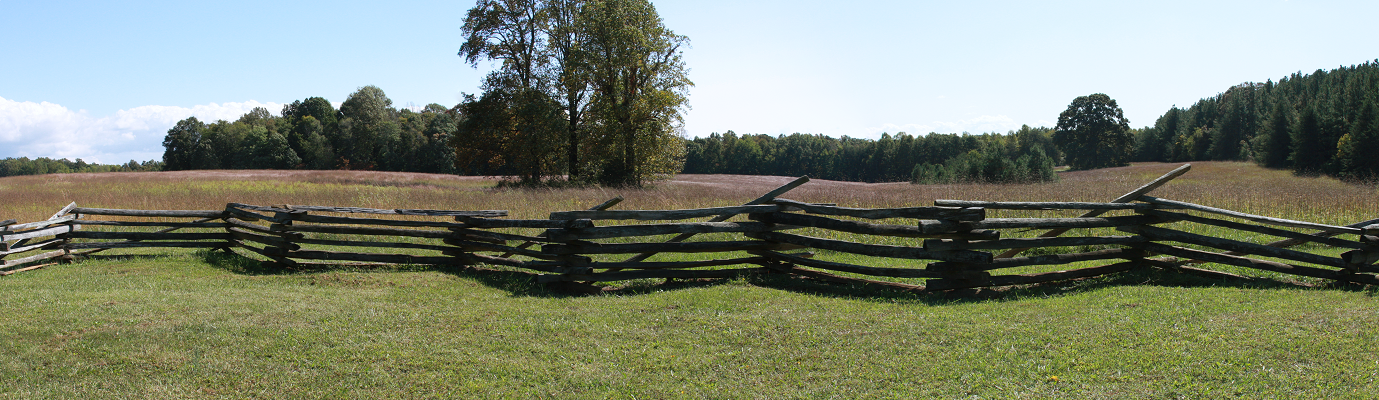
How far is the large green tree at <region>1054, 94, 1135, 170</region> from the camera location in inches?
2712

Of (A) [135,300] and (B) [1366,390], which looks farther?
(A) [135,300]

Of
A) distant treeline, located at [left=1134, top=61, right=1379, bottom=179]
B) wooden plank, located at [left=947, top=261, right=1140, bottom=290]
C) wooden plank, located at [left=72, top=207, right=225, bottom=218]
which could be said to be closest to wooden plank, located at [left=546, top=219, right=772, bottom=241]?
wooden plank, located at [left=947, top=261, right=1140, bottom=290]

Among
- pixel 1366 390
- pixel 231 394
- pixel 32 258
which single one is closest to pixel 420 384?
pixel 231 394

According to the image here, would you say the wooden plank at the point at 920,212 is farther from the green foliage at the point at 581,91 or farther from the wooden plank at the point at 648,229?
the green foliage at the point at 581,91

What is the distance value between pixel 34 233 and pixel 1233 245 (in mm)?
16487

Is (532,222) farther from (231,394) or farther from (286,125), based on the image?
(286,125)

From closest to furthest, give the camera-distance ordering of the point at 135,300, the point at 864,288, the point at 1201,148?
the point at 135,300, the point at 864,288, the point at 1201,148

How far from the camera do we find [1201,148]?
260ft

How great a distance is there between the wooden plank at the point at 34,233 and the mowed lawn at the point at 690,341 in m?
1.85

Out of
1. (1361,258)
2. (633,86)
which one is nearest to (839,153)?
(633,86)

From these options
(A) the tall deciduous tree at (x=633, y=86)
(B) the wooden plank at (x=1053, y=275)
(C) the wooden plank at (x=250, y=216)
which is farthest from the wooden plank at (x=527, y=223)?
(A) the tall deciduous tree at (x=633, y=86)

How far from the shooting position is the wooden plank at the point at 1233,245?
7516 mm

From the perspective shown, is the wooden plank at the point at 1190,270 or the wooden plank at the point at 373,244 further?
the wooden plank at the point at 373,244

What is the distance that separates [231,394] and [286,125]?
75410 mm
